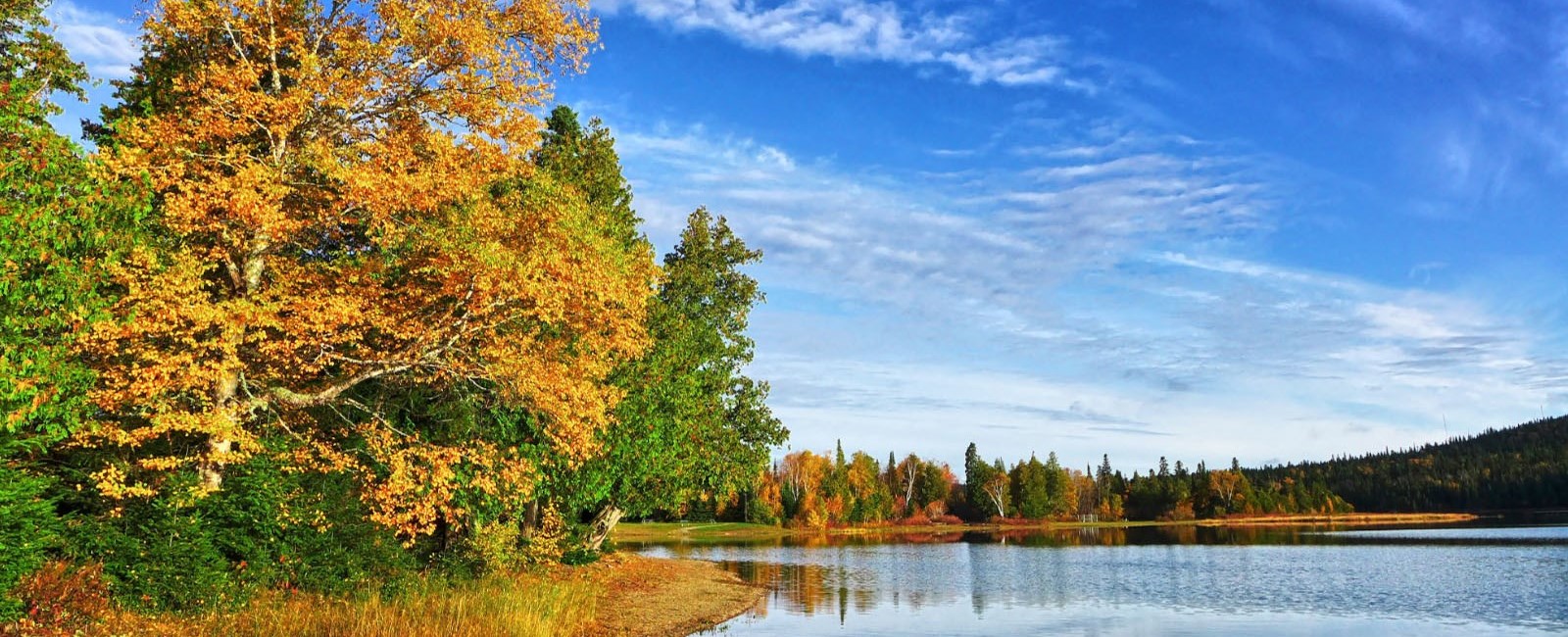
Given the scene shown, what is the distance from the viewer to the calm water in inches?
1077

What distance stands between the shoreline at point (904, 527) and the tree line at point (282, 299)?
277ft

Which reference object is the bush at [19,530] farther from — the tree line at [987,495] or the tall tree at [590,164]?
the tree line at [987,495]

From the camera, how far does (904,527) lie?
5714 inches

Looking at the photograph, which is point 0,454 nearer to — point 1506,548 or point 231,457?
point 231,457

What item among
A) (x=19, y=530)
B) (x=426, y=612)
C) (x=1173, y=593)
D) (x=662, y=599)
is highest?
(x=19, y=530)

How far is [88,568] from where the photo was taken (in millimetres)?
16188

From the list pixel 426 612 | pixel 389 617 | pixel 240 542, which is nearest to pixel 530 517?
pixel 426 612

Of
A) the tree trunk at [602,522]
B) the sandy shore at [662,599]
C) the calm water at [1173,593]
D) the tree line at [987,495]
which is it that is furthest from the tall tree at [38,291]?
the tree line at [987,495]

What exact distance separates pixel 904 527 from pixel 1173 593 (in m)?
110

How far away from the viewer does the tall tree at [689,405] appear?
101ft

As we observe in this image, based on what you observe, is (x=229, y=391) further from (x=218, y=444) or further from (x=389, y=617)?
(x=389, y=617)

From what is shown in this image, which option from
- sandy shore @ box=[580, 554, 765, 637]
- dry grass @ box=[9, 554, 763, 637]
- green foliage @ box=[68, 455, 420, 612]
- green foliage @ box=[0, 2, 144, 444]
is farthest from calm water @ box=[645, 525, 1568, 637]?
green foliage @ box=[0, 2, 144, 444]

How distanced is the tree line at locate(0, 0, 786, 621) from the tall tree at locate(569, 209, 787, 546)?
154 inches

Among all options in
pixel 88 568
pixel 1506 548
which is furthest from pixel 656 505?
pixel 1506 548
